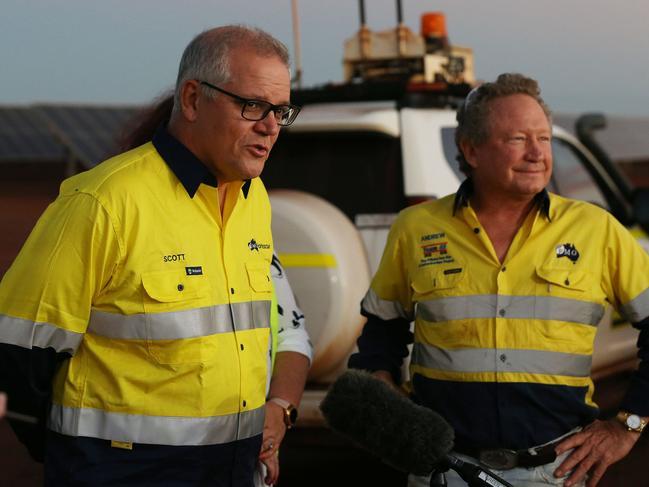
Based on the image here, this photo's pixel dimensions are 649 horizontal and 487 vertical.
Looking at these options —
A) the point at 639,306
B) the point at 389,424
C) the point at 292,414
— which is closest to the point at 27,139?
the point at 292,414

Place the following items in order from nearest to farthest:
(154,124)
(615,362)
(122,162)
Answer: (122,162) → (154,124) → (615,362)

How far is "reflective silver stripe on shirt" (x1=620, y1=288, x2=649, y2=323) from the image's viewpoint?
335cm

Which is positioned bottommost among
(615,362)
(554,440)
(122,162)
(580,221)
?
(615,362)

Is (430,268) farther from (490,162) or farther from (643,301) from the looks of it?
(643,301)

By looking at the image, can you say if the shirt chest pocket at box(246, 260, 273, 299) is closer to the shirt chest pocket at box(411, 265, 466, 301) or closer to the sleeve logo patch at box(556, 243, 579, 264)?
the shirt chest pocket at box(411, 265, 466, 301)

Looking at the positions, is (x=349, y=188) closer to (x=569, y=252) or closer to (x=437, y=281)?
(x=437, y=281)

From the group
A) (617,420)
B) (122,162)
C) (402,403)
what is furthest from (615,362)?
(122,162)

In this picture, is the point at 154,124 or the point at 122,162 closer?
the point at 122,162

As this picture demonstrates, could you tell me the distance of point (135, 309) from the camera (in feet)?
8.71

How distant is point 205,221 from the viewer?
9.21 ft

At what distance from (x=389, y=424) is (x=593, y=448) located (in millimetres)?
748

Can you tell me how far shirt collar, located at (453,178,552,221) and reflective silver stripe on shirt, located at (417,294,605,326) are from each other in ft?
0.87

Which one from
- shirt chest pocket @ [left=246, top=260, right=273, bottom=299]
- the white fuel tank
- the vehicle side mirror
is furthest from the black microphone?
the vehicle side mirror

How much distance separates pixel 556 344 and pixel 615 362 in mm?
3746
